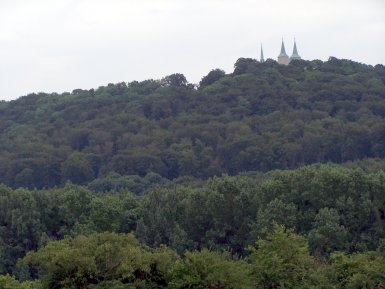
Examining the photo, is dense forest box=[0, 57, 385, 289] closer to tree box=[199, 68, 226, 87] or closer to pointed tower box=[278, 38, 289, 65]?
tree box=[199, 68, 226, 87]

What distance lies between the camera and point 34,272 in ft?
137

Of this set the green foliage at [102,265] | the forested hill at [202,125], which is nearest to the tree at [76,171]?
the forested hill at [202,125]

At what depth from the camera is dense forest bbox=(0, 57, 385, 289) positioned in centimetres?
2844

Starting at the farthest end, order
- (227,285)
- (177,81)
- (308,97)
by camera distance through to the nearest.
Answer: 1. (177,81)
2. (308,97)
3. (227,285)

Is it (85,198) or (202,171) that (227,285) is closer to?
(85,198)

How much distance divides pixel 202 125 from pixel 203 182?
19.8 metres

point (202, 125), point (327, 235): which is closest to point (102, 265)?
point (327, 235)

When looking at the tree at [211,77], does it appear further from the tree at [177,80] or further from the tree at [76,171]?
the tree at [76,171]

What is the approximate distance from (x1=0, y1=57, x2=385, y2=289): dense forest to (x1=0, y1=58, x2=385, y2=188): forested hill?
156 millimetres

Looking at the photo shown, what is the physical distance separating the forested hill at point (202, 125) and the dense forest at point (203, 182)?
6.2 inches

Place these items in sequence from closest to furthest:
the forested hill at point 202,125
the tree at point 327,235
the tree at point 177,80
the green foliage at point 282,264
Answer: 1. the green foliage at point 282,264
2. the tree at point 327,235
3. the forested hill at point 202,125
4. the tree at point 177,80

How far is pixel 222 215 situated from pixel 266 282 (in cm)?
1324

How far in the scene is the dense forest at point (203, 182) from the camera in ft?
93.3

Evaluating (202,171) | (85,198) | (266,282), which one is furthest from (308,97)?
(266,282)
